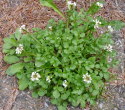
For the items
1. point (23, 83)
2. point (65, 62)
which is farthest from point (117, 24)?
point (23, 83)

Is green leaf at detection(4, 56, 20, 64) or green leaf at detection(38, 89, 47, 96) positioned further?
green leaf at detection(4, 56, 20, 64)

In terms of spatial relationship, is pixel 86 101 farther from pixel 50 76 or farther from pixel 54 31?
pixel 54 31

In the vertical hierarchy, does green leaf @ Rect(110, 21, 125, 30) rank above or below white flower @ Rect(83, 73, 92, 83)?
above

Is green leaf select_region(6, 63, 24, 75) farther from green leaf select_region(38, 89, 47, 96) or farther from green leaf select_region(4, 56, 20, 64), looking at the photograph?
green leaf select_region(38, 89, 47, 96)

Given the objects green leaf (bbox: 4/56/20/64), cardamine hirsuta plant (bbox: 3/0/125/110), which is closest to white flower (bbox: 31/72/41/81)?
cardamine hirsuta plant (bbox: 3/0/125/110)

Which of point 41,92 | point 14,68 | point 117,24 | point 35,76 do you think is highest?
point 117,24

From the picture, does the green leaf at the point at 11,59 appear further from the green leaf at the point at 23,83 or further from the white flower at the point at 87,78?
the white flower at the point at 87,78

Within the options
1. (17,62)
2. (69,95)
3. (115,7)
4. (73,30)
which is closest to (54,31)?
(73,30)

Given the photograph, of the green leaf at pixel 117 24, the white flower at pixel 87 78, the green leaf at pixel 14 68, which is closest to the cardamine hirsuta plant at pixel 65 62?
the green leaf at pixel 14 68

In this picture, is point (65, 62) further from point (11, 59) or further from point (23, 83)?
point (11, 59)

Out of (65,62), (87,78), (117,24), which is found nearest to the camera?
(87,78)
